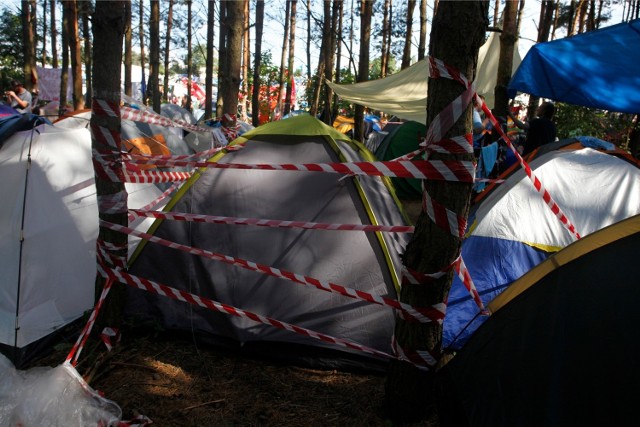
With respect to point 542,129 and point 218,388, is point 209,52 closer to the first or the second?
point 542,129

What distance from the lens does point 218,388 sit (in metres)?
3.10

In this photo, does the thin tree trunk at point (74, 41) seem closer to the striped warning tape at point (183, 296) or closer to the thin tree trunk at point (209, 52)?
the thin tree trunk at point (209, 52)

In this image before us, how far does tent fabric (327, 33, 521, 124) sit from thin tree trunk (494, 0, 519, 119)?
2204 millimetres

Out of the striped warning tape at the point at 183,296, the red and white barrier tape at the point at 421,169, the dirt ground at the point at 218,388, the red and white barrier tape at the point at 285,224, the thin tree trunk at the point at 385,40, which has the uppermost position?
the thin tree trunk at the point at 385,40

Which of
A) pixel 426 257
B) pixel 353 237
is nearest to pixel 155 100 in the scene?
pixel 353 237

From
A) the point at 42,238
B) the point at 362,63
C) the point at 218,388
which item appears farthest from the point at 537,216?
the point at 362,63

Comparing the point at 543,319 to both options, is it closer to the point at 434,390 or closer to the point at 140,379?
the point at 434,390

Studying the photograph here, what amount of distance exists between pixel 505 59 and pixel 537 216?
11.7 feet

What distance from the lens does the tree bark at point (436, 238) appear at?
86.2 inches

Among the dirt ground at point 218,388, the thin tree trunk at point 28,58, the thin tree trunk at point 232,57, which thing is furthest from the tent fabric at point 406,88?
the thin tree trunk at point 28,58

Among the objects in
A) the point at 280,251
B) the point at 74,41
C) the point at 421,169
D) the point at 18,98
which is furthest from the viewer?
the point at 74,41

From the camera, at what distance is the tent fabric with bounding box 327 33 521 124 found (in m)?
8.95

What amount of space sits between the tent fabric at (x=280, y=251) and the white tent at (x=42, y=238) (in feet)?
1.88

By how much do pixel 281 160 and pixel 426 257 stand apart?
6.18 ft
